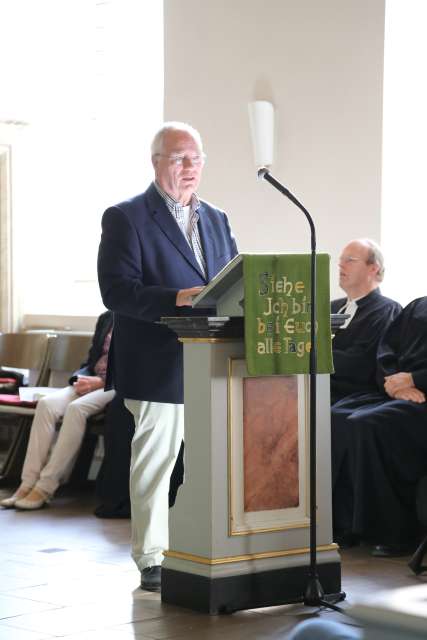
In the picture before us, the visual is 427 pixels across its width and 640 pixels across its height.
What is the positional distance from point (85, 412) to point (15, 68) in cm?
305

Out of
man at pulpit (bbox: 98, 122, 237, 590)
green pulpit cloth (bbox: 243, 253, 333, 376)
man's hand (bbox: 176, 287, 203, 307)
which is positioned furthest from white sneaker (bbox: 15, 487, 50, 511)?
green pulpit cloth (bbox: 243, 253, 333, 376)

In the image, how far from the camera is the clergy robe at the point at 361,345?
5.74 m

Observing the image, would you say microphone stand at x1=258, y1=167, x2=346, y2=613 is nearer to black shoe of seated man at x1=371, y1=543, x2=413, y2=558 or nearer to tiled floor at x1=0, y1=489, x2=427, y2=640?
tiled floor at x1=0, y1=489, x2=427, y2=640

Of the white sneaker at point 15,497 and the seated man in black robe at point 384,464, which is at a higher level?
the seated man in black robe at point 384,464

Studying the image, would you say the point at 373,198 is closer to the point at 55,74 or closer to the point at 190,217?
the point at 190,217

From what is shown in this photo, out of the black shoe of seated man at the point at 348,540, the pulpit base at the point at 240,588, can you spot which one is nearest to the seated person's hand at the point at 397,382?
the black shoe of seated man at the point at 348,540

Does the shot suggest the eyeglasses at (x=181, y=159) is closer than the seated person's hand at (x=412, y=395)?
Yes

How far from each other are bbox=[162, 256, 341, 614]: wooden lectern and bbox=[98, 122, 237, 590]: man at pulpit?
1.04 ft

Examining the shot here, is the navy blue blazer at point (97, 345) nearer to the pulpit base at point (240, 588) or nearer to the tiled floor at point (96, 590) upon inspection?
the tiled floor at point (96, 590)

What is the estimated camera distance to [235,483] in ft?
11.9

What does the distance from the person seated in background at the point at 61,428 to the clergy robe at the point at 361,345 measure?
4.68 ft

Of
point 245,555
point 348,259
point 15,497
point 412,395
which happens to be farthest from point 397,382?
point 15,497

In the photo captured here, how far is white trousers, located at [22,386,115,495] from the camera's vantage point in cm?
644

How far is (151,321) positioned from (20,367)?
4.29m
